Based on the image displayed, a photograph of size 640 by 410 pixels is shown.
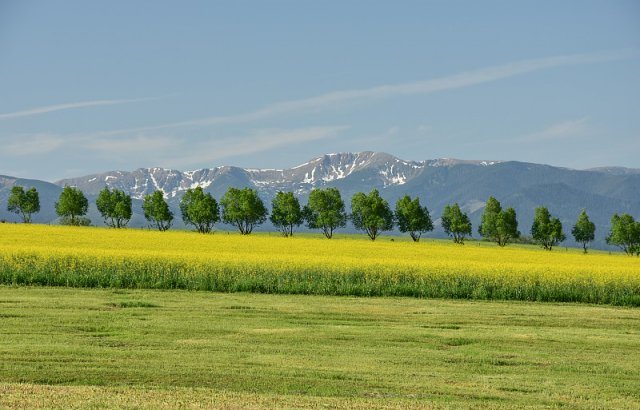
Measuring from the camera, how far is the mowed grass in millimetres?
14289

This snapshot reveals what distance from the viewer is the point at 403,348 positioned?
64.4 feet

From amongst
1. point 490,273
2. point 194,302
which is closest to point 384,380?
point 194,302

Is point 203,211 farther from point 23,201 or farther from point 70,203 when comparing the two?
point 23,201

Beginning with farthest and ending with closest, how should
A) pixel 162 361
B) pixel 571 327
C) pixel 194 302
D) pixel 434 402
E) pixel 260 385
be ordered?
pixel 194 302 < pixel 571 327 < pixel 162 361 < pixel 260 385 < pixel 434 402

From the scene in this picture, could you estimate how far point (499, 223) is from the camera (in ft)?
459

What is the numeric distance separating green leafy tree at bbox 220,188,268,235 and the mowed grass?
343ft

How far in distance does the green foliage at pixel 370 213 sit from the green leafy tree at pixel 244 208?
46.6 feet

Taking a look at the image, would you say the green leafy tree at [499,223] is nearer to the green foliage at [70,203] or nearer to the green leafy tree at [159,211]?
the green leafy tree at [159,211]

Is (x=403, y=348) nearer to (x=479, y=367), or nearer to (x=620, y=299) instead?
(x=479, y=367)

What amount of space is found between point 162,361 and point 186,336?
135 inches

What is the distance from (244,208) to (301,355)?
116m

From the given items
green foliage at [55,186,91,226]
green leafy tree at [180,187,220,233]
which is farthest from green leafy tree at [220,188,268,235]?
green foliage at [55,186,91,226]

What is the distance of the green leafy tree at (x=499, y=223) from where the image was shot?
140375mm

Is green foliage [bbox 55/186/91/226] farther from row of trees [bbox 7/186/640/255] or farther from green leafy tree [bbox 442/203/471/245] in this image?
green leafy tree [bbox 442/203/471/245]
